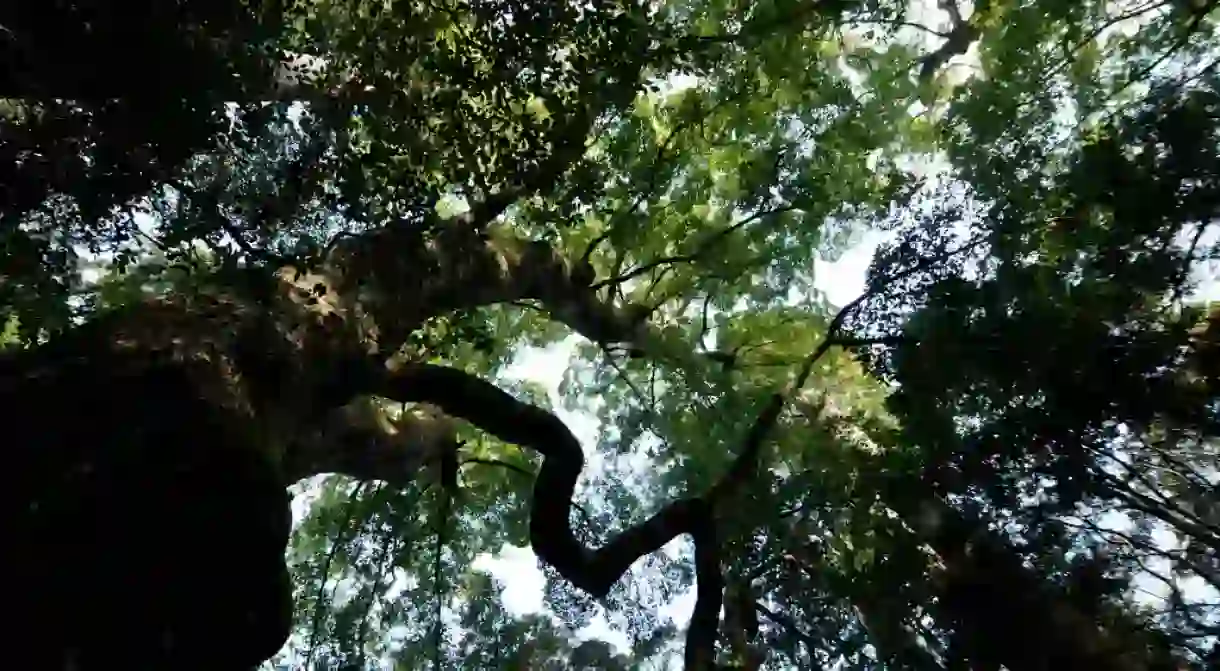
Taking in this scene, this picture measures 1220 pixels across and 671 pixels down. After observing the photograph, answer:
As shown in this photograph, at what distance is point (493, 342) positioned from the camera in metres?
5.13

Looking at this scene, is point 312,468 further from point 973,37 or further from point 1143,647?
point 973,37

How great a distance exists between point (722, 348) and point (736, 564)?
3322 mm

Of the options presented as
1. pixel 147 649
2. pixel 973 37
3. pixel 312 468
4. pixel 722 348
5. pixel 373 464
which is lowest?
pixel 147 649

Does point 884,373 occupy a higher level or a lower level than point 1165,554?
higher

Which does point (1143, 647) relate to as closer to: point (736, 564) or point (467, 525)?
point (736, 564)

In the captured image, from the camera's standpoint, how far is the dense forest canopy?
2854mm

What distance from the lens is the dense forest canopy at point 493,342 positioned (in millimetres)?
2854

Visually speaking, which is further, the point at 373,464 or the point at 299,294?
the point at 373,464

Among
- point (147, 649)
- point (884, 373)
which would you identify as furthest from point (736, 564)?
point (147, 649)

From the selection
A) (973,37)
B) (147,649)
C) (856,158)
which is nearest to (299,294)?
(147,649)

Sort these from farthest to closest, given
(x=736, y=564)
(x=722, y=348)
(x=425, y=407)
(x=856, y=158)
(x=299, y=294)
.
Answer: (x=722, y=348) → (x=856, y=158) → (x=425, y=407) → (x=736, y=564) → (x=299, y=294)

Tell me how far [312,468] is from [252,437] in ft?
6.89

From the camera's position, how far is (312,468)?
5.04 meters

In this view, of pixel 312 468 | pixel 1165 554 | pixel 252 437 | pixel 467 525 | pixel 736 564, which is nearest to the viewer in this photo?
pixel 252 437
